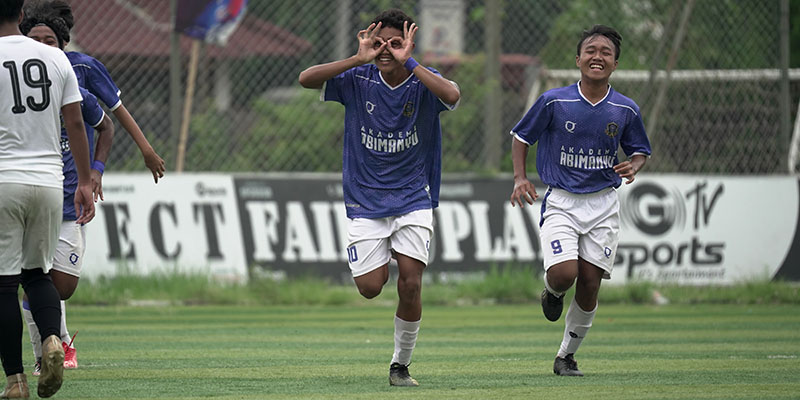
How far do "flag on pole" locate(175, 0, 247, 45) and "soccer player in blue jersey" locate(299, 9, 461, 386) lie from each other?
23.7 ft

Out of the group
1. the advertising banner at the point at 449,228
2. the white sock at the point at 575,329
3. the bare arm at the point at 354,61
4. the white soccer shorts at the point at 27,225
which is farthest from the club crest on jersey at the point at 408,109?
the advertising banner at the point at 449,228

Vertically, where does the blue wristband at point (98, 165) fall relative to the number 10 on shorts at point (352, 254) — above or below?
above

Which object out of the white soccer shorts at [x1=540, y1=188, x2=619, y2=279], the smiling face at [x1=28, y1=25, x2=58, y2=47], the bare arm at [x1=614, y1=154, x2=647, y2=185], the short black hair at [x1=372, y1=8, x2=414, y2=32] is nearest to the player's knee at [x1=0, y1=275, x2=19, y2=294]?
the smiling face at [x1=28, y1=25, x2=58, y2=47]

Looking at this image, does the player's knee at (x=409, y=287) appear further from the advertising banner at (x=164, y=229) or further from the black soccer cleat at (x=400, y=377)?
the advertising banner at (x=164, y=229)

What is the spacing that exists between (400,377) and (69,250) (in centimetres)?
246

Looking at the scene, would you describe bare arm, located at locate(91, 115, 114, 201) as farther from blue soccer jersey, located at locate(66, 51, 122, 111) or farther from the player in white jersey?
the player in white jersey

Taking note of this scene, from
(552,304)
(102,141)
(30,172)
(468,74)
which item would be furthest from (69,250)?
(468,74)

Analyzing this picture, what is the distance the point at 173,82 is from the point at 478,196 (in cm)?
388

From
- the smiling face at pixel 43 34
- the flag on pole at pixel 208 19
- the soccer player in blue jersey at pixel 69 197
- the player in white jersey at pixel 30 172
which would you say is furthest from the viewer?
the flag on pole at pixel 208 19

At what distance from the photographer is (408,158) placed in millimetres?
7379

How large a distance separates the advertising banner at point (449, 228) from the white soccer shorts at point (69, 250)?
18.5 feet

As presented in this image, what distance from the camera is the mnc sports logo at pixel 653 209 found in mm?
14531

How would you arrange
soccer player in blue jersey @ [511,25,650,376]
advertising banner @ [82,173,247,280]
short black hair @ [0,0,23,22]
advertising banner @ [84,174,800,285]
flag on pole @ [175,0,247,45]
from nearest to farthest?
short black hair @ [0,0,23,22] → soccer player in blue jersey @ [511,25,650,376] → advertising banner @ [82,173,247,280] → advertising banner @ [84,174,800,285] → flag on pole @ [175,0,247,45]

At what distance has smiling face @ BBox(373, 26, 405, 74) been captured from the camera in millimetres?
7188
